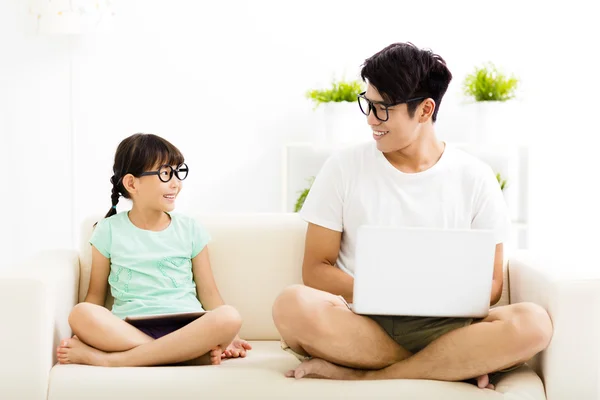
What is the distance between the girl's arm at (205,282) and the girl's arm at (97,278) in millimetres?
252

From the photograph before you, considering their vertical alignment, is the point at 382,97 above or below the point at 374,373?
above

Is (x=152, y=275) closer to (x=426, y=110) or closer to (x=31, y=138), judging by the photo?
(x=426, y=110)

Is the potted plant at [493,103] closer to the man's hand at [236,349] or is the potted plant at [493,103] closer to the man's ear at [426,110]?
the man's ear at [426,110]

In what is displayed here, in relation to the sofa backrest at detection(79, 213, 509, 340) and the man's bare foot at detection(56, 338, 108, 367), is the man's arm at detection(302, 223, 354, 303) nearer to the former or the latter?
the sofa backrest at detection(79, 213, 509, 340)

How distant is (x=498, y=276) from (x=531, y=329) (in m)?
0.30

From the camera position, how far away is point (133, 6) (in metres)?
4.39

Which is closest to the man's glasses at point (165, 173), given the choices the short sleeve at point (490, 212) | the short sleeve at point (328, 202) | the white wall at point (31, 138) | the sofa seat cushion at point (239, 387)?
the short sleeve at point (328, 202)

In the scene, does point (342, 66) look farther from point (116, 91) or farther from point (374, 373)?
point (374, 373)

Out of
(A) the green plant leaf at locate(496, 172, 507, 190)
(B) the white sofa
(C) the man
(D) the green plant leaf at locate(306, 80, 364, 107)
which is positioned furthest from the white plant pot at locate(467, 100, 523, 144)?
(B) the white sofa

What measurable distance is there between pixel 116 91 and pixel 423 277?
2.82m

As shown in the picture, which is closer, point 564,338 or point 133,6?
point 564,338

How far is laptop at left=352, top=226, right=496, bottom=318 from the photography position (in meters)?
1.97

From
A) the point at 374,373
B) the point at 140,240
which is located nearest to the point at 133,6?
the point at 140,240

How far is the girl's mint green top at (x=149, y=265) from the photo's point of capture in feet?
7.82
